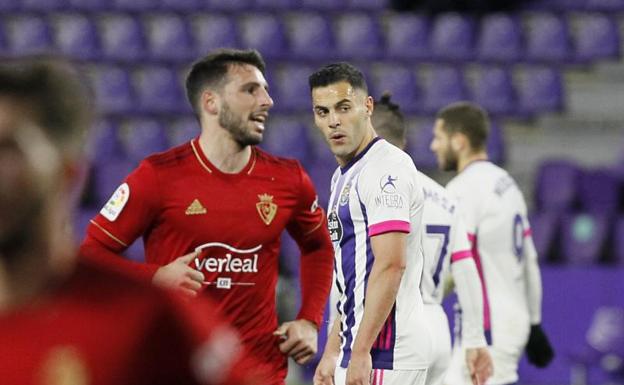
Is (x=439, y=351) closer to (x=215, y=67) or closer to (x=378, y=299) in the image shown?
(x=378, y=299)

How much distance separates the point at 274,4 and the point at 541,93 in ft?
12.0

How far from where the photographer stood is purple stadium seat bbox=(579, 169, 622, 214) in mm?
12312

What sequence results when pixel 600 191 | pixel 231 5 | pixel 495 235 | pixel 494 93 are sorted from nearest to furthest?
pixel 495 235 → pixel 600 191 → pixel 494 93 → pixel 231 5

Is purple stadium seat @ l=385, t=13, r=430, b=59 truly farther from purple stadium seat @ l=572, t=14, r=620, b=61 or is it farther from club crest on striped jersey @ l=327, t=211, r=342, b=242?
club crest on striped jersey @ l=327, t=211, r=342, b=242

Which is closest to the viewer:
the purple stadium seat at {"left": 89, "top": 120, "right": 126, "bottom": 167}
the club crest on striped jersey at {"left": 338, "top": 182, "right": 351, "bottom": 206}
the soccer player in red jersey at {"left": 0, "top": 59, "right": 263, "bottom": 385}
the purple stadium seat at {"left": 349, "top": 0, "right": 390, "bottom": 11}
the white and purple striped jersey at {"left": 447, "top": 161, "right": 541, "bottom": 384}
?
the soccer player in red jersey at {"left": 0, "top": 59, "right": 263, "bottom": 385}

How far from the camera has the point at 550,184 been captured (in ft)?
41.3

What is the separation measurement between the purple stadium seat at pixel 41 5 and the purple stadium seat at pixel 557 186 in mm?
7081

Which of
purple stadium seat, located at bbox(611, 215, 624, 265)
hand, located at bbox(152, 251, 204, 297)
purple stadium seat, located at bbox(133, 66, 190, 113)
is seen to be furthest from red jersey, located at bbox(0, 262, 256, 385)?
purple stadium seat, located at bbox(133, 66, 190, 113)

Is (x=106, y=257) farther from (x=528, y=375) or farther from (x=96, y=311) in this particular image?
(x=528, y=375)

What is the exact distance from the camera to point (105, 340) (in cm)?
163

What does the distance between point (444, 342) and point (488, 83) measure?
32.4ft

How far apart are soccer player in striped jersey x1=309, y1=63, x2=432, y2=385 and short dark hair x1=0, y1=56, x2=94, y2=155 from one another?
2.91 m

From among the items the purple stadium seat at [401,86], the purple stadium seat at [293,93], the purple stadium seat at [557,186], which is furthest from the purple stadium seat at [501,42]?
the purple stadium seat at [557,186]

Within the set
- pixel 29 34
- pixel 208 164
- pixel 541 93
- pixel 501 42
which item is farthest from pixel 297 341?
pixel 29 34
